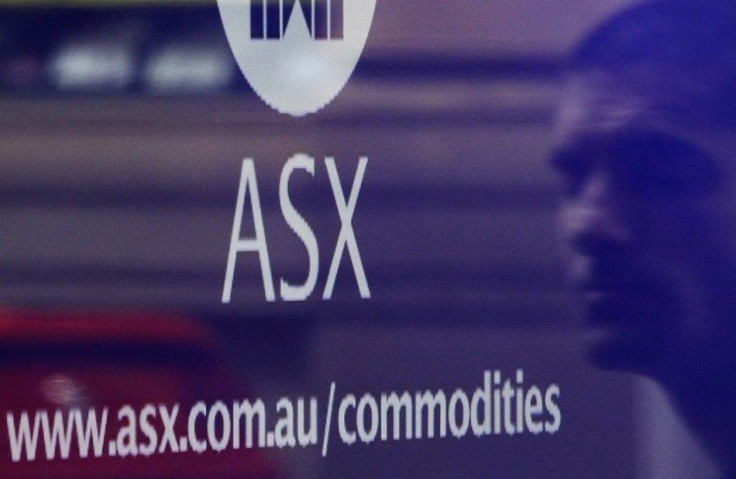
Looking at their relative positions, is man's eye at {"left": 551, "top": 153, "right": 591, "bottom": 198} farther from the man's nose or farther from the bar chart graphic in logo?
the bar chart graphic in logo

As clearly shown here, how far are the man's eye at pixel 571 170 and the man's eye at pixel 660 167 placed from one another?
60mm

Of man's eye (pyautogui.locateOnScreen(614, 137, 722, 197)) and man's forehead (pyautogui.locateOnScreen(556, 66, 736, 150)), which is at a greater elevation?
man's forehead (pyautogui.locateOnScreen(556, 66, 736, 150))

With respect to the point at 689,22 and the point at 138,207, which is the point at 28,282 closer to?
the point at 138,207

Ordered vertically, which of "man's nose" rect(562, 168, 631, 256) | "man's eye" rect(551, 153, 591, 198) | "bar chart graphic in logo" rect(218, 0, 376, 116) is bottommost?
"man's nose" rect(562, 168, 631, 256)

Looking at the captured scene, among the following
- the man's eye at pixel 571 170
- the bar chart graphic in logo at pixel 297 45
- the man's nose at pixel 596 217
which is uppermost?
the bar chart graphic in logo at pixel 297 45

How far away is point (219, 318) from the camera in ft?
5.57

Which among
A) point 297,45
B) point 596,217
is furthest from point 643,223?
point 297,45

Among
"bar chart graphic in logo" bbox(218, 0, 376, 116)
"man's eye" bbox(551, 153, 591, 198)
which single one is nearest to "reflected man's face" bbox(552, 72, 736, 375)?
"man's eye" bbox(551, 153, 591, 198)

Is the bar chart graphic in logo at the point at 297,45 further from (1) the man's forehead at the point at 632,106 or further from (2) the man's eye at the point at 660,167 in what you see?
(2) the man's eye at the point at 660,167

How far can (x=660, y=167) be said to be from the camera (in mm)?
1984

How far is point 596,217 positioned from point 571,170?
0.26 ft

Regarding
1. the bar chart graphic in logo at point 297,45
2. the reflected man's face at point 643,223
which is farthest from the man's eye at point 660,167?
the bar chart graphic in logo at point 297,45

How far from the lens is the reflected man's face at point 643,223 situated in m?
1.94

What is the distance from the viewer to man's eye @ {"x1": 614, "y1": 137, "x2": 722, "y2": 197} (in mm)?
1972
